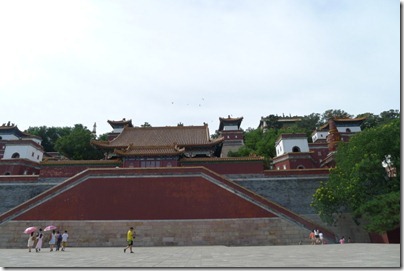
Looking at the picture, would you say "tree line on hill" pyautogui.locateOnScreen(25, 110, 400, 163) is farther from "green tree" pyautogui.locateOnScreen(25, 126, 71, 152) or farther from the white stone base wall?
the white stone base wall

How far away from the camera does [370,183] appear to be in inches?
583

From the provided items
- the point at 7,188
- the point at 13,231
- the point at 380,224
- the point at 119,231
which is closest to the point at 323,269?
the point at 380,224

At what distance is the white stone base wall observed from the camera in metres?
15.4

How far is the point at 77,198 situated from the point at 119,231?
10.6 feet

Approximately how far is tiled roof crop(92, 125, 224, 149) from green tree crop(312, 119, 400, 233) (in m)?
9.95

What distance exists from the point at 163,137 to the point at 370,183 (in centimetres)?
1754

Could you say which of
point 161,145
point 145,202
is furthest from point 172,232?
point 161,145

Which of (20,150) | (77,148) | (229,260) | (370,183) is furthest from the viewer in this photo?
(77,148)

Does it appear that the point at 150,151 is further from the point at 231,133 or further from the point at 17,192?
the point at 231,133

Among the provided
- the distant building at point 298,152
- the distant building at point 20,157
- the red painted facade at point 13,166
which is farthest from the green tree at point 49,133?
the distant building at point 298,152

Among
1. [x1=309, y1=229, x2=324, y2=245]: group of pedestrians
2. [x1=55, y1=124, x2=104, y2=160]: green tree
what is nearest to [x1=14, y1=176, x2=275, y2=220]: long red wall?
[x1=309, y1=229, x2=324, y2=245]: group of pedestrians

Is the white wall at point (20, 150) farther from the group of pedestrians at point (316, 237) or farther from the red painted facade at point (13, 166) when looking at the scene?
the group of pedestrians at point (316, 237)

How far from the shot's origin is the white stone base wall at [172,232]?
15.4 meters

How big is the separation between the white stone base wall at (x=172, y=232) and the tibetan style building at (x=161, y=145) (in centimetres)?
574
